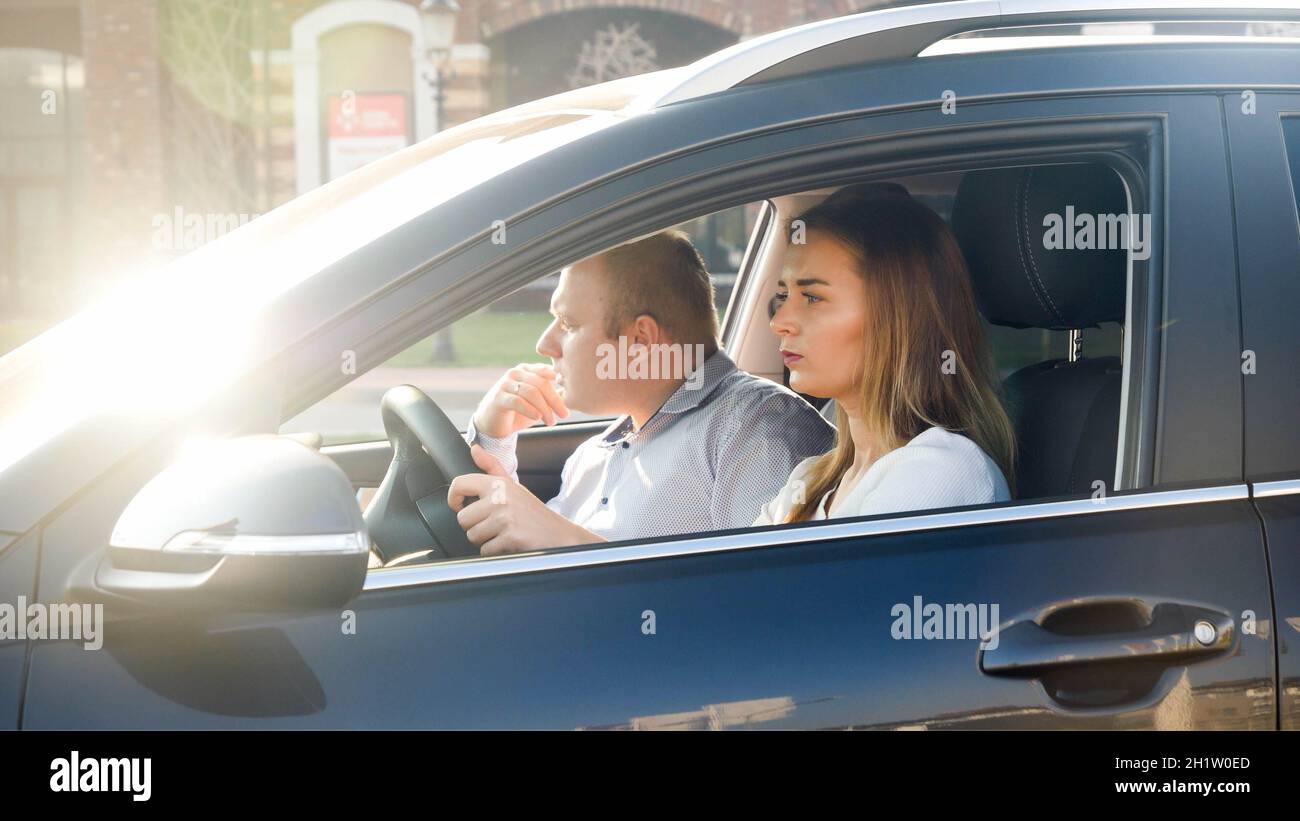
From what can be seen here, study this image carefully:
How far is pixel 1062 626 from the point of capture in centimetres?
153

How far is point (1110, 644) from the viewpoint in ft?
4.97

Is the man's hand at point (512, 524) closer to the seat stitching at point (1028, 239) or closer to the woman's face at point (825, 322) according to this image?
the woman's face at point (825, 322)

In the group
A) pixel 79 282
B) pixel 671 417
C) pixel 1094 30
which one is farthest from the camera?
pixel 79 282

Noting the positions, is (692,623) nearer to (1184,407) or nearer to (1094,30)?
(1184,407)

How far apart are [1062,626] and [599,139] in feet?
2.40

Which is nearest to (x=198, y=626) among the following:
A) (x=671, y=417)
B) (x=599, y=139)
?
(x=599, y=139)

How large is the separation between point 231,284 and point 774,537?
2.24 feet

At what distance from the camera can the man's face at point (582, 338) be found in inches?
97.9

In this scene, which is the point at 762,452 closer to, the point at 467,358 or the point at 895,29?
the point at 895,29

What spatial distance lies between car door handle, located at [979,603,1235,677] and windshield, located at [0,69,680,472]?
0.73m

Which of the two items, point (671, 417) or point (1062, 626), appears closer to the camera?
point (1062, 626)
